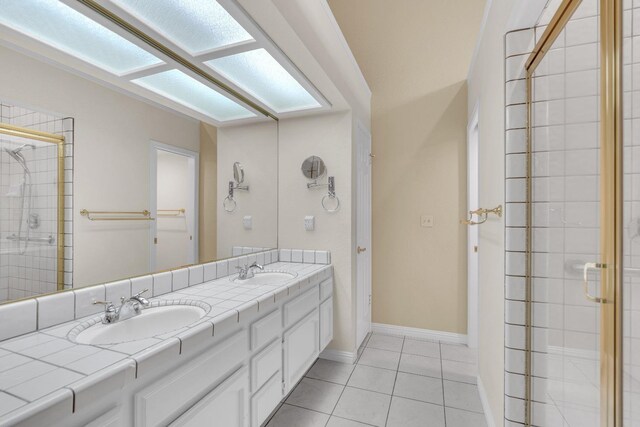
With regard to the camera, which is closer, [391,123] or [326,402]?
[326,402]

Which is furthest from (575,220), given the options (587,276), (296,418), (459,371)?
(459,371)

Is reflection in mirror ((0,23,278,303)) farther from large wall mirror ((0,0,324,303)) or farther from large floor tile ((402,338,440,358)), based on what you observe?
large floor tile ((402,338,440,358))

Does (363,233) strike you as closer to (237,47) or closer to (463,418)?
(463,418)

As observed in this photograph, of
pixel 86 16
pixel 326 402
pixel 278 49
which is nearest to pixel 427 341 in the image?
pixel 326 402

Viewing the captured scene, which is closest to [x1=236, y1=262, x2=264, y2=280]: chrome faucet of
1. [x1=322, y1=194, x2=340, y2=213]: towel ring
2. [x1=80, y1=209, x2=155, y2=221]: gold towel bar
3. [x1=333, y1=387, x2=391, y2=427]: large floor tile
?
[x1=80, y1=209, x2=155, y2=221]: gold towel bar

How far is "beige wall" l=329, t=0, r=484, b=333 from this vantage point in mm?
2838

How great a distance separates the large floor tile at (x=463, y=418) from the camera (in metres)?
1.77

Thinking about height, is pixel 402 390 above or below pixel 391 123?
below

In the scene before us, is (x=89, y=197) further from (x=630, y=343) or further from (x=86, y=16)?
(x=630, y=343)

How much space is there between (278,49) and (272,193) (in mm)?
1271

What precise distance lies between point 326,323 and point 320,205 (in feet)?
3.19

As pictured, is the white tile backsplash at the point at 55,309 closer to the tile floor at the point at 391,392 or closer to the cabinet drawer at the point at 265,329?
the cabinet drawer at the point at 265,329

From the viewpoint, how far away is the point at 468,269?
2.77 meters

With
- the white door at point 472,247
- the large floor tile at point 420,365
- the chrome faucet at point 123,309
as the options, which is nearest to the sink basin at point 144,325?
the chrome faucet at point 123,309
